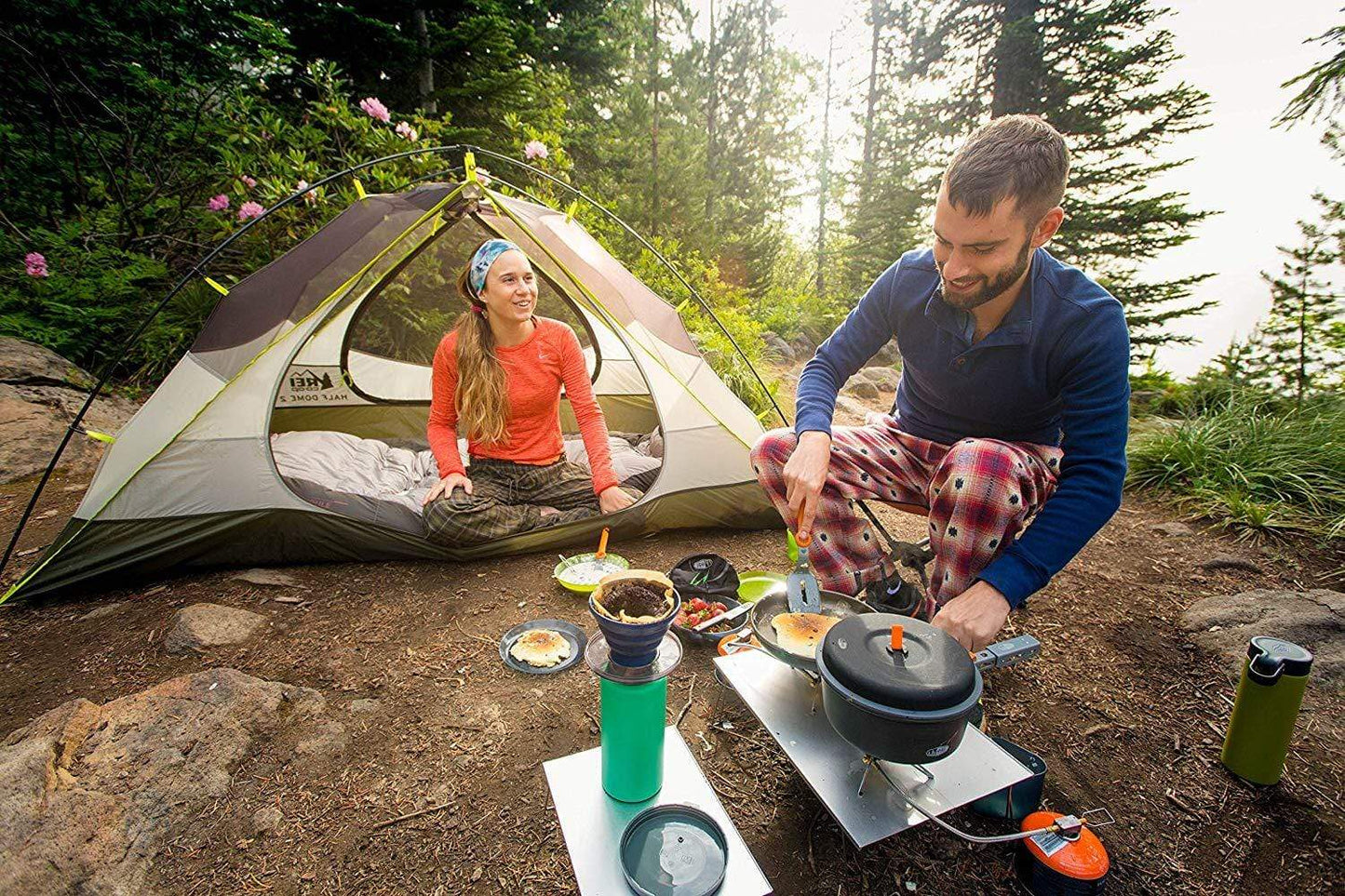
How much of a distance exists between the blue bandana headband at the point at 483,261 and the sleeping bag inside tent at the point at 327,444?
0.25 m

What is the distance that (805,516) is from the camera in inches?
68.6

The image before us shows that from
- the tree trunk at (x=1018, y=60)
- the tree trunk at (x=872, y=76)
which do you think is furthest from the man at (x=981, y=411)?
the tree trunk at (x=872, y=76)

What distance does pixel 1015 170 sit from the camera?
1.42 meters

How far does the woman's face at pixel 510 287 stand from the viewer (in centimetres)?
262

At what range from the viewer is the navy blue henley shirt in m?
1.41

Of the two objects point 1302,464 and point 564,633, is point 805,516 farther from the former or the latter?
point 1302,464

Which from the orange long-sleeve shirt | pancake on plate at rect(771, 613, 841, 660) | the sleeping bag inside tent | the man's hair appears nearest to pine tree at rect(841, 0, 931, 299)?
the sleeping bag inside tent

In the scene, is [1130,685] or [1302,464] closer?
[1130,685]

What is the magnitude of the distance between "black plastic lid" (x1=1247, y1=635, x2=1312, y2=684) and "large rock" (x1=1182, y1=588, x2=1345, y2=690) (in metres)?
0.69

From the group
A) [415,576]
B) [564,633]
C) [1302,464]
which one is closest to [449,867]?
[564,633]

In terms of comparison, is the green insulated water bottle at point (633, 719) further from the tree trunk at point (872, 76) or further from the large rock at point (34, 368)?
the tree trunk at point (872, 76)

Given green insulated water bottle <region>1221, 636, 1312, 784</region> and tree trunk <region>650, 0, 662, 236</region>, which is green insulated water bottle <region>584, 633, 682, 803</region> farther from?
tree trunk <region>650, 0, 662, 236</region>

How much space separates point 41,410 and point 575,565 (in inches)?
167

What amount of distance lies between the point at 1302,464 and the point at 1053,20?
6.69 m
